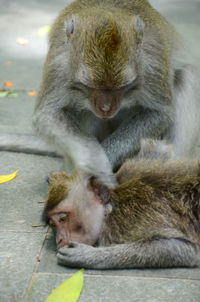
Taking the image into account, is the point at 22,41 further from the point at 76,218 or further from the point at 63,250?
the point at 63,250

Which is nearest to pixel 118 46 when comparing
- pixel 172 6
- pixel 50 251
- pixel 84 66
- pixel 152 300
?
pixel 84 66

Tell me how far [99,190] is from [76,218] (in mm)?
314

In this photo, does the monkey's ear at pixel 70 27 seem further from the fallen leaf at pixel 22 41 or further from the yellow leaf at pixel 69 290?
the fallen leaf at pixel 22 41

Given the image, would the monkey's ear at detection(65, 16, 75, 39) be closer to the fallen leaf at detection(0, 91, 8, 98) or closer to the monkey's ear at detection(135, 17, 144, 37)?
the monkey's ear at detection(135, 17, 144, 37)

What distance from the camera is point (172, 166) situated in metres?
4.30

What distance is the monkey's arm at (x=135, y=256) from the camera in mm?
3809

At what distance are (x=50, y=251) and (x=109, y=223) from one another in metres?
0.49

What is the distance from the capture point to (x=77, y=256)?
12.5 ft

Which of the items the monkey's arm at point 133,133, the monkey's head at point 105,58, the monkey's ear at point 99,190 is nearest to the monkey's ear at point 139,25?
the monkey's head at point 105,58

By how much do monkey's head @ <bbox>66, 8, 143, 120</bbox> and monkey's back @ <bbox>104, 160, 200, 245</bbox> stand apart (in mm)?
687

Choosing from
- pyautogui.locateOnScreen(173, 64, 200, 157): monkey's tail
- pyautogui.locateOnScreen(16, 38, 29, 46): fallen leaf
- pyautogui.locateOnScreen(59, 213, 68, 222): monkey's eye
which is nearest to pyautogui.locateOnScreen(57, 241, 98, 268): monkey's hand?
pyautogui.locateOnScreen(59, 213, 68, 222): monkey's eye

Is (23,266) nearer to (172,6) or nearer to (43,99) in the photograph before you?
(43,99)

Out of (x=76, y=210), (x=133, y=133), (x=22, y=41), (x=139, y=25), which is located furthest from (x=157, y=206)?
(x=22, y=41)

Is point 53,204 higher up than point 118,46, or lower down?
lower down
